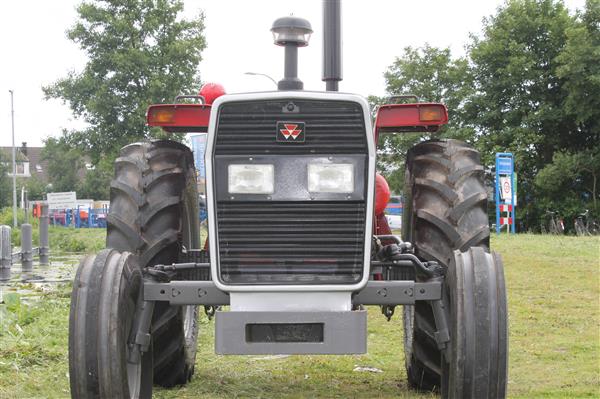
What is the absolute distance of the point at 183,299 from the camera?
4.08m

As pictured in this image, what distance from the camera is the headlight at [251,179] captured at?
4105mm

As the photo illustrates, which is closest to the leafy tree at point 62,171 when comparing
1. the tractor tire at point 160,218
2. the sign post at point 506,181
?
the sign post at point 506,181

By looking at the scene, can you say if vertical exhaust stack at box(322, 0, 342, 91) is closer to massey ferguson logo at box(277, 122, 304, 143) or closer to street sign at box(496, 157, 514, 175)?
massey ferguson logo at box(277, 122, 304, 143)

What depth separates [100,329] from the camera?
3.79 meters

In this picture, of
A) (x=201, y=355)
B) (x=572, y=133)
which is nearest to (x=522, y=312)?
(x=201, y=355)

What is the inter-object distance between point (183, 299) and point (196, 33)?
3675cm

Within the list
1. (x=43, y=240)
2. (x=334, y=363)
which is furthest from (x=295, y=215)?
(x=43, y=240)

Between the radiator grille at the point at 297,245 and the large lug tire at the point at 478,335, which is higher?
the radiator grille at the point at 297,245

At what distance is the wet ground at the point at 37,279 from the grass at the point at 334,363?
2.17 m

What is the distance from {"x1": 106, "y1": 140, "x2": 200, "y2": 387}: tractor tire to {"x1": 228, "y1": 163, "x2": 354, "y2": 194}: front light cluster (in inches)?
32.5

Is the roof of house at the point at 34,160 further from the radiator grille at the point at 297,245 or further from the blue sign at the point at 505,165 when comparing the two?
the radiator grille at the point at 297,245

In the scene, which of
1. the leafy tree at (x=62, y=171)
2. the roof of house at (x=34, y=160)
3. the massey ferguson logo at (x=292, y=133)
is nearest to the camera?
the massey ferguson logo at (x=292, y=133)

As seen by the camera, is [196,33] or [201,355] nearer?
[201,355]

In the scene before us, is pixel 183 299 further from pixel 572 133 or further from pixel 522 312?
pixel 572 133
